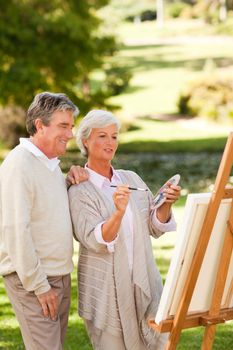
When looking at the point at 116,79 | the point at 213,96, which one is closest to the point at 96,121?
the point at 213,96

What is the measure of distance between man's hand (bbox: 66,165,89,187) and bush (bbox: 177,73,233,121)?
94.8ft

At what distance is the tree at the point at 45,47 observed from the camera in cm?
2275

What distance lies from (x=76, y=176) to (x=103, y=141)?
23cm

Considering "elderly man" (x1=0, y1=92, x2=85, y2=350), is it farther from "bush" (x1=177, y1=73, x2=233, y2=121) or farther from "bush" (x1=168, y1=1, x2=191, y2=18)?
"bush" (x1=168, y1=1, x2=191, y2=18)

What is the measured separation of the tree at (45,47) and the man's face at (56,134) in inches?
718

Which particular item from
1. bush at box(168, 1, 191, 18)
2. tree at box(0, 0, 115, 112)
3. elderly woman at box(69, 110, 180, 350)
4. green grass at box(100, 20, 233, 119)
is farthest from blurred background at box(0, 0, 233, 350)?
bush at box(168, 1, 191, 18)

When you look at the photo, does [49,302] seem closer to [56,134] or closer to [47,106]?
[56,134]

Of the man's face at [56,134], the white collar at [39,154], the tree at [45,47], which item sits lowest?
the white collar at [39,154]

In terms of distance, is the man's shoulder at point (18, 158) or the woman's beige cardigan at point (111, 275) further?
the woman's beige cardigan at point (111, 275)

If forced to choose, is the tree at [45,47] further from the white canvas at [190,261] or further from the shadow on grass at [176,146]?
the white canvas at [190,261]

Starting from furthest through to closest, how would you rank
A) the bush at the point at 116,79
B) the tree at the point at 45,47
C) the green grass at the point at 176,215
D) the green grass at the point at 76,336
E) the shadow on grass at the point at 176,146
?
1. the bush at the point at 116,79
2. the shadow on grass at the point at 176,146
3. the tree at the point at 45,47
4. the green grass at the point at 176,215
5. the green grass at the point at 76,336

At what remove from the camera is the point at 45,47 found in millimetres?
23391

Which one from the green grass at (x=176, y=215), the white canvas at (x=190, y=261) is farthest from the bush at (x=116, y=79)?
the white canvas at (x=190, y=261)

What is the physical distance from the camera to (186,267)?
3.90m
